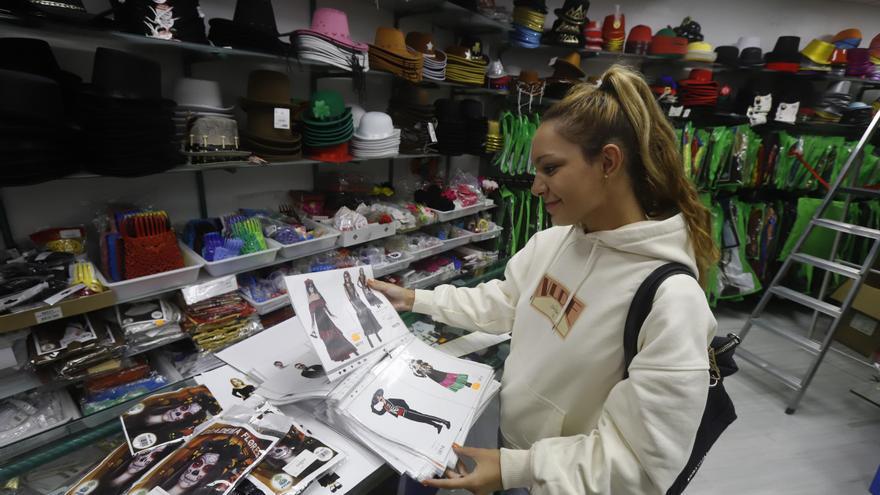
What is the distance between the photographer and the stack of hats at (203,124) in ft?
5.19

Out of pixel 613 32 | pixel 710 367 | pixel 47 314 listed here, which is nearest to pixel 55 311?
pixel 47 314

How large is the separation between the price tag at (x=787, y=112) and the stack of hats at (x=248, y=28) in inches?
178

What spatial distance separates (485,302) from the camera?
4.19 ft

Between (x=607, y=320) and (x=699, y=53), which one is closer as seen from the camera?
(x=607, y=320)

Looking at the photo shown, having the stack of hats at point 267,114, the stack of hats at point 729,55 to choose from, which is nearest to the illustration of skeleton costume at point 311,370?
the stack of hats at point 267,114

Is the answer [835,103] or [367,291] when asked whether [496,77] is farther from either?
[835,103]

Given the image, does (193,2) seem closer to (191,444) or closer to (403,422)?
(191,444)

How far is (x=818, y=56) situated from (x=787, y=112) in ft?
1.98

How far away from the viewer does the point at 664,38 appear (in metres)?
3.41

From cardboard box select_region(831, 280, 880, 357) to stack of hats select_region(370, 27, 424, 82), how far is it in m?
3.35

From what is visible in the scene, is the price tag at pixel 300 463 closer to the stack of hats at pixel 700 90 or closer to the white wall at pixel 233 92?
the white wall at pixel 233 92

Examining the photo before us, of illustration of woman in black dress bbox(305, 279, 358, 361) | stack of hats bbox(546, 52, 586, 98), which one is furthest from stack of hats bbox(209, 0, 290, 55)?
stack of hats bbox(546, 52, 586, 98)

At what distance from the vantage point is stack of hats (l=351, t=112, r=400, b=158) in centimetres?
217

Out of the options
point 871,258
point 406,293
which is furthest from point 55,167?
point 871,258
